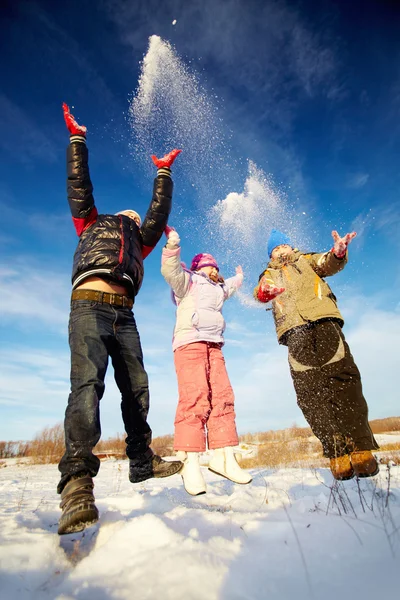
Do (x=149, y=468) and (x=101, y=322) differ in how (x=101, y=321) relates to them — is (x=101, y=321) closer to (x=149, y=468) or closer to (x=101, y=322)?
(x=101, y=322)

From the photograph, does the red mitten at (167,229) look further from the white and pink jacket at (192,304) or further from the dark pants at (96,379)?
the dark pants at (96,379)

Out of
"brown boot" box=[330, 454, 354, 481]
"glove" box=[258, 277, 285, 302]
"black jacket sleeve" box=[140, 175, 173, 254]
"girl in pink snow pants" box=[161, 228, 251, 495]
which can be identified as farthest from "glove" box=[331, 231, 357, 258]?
"brown boot" box=[330, 454, 354, 481]

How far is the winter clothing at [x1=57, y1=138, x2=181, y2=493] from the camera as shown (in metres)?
2.32

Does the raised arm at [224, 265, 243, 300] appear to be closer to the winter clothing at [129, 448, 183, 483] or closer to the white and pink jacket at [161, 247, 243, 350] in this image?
the white and pink jacket at [161, 247, 243, 350]

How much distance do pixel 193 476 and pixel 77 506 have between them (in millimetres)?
1213

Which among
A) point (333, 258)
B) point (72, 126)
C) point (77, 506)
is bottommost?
point (77, 506)

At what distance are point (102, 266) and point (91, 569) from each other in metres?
2.02

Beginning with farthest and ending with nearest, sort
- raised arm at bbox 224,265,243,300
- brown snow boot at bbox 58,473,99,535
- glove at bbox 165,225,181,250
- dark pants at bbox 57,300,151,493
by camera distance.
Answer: raised arm at bbox 224,265,243,300, glove at bbox 165,225,181,250, dark pants at bbox 57,300,151,493, brown snow boot at bbox 58,473,99,535

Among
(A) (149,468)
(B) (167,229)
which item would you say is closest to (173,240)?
(B) (167,229)


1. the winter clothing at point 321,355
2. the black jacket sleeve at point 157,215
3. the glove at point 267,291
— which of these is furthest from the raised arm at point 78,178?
the winter clothing at point 321,355

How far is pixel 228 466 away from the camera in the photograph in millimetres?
2881

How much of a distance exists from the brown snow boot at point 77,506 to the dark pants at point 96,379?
0.07 metres

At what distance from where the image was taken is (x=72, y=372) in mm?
2385

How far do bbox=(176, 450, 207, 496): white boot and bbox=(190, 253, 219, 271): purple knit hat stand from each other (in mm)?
2277
